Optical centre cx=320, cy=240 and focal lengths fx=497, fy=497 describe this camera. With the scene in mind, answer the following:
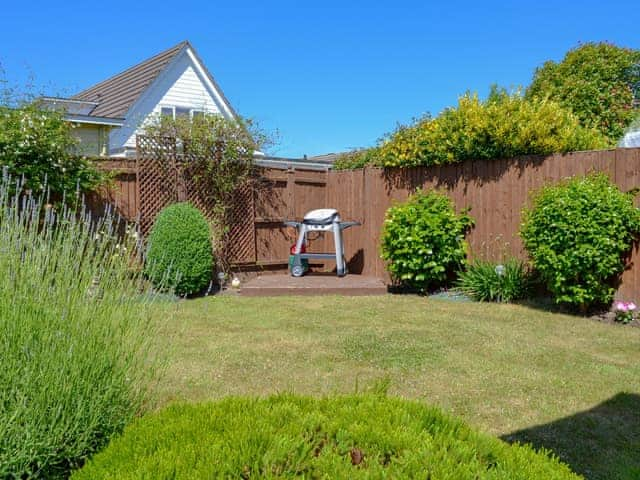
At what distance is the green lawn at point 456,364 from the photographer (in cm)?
290

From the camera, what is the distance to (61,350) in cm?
184

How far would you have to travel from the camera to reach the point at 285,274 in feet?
31.3

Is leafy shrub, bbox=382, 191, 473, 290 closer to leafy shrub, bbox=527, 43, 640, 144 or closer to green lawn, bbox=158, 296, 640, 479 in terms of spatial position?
green lawn, bbox=158, 296, 640, 479

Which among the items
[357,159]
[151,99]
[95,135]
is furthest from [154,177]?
[151,99]

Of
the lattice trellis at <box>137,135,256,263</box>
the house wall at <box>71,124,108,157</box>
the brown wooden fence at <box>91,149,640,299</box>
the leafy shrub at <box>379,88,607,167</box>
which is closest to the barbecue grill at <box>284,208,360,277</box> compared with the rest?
the brown wooden fence at <box>91,149,640,299</box>

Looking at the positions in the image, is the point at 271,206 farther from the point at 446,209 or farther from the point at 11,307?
the point at 11,307

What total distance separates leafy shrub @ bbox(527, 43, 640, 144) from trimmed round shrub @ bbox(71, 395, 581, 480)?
36.7 feet

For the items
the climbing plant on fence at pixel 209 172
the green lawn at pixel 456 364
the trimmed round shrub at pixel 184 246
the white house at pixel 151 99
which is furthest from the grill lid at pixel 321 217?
the white house at pixel 151 99

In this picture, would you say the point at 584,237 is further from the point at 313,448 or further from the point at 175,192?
the point at 175,192

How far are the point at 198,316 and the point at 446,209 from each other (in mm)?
4009

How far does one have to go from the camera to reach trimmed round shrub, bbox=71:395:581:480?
132cm

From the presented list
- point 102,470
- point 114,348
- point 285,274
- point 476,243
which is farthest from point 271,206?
point 102,470

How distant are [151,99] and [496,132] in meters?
11.2

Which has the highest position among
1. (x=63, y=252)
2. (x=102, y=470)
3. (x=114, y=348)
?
(x=63, y=252)
